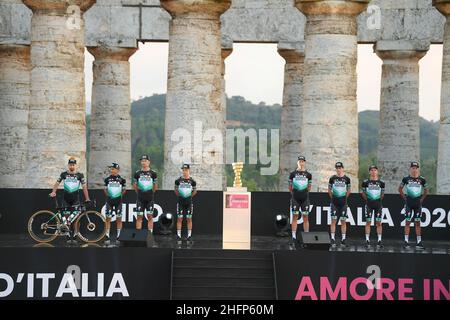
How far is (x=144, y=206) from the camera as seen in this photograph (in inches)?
1531

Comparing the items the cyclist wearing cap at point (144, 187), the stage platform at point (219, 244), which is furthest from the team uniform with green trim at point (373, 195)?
the cyclist wearing cap at point (144, 187)

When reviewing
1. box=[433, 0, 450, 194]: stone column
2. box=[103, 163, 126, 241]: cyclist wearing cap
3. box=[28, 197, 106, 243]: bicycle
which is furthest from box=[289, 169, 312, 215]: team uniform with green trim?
box=[433, 0, 450, 194]: stone column

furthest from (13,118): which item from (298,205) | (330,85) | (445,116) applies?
(298,205)

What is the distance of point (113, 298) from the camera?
33.1 m

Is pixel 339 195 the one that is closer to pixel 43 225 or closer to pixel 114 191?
pixel 114 191

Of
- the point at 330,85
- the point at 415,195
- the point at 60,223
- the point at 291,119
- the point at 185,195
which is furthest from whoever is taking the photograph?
the point at 291,119

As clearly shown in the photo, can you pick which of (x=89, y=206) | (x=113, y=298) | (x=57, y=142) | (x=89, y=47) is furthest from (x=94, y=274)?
(x=89, y=47)

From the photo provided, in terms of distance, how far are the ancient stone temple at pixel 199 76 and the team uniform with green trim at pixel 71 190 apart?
21.4ft

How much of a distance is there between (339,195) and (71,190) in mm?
7420

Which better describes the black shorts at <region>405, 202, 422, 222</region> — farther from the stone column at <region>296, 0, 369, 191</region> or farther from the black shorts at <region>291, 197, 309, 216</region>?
the stone column at <region>296, 0, 369, 191</region>

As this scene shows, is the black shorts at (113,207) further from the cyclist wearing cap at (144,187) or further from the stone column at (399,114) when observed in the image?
the stone column at (399,114)

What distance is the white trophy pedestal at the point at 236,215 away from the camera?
38.6 meters

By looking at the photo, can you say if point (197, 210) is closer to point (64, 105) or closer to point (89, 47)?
point (64, 105)

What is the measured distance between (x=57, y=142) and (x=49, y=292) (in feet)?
39.3
